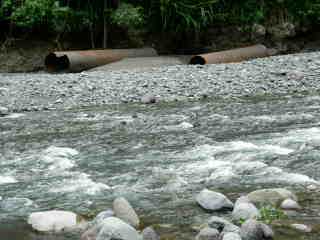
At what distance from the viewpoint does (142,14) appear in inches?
781

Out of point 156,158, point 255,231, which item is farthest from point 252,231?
point 156,158

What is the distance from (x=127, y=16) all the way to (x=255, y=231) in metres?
15.9

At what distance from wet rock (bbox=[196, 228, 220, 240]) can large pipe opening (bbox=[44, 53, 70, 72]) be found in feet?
48.9

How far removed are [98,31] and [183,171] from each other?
15859mm

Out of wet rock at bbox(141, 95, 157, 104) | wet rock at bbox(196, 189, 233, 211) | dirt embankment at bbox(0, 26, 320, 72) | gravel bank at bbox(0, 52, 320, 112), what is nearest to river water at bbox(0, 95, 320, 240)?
wet rock at bbox(196, 189, 233, 211)

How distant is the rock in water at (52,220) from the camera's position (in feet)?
13.2

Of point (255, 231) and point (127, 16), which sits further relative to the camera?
point (127, 16)

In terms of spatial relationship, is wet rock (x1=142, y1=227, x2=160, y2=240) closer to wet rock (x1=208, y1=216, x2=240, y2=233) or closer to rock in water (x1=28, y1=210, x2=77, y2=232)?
wet rock (x1=208, y1=216, x2=240, y2=233)

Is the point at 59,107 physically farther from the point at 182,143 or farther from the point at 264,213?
the point at 264,213

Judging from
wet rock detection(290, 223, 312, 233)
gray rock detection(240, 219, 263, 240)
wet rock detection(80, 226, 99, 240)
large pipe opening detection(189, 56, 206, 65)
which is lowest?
large pipe opening detection(189, 56, 206, 65)

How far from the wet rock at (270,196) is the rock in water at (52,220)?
1.31 m

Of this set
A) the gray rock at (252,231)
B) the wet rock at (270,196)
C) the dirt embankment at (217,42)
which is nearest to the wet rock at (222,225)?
the gray rock at (252,231)

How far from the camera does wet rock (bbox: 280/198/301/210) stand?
422 cm

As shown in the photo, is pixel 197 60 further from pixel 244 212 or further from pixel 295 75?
pixel 244 212
